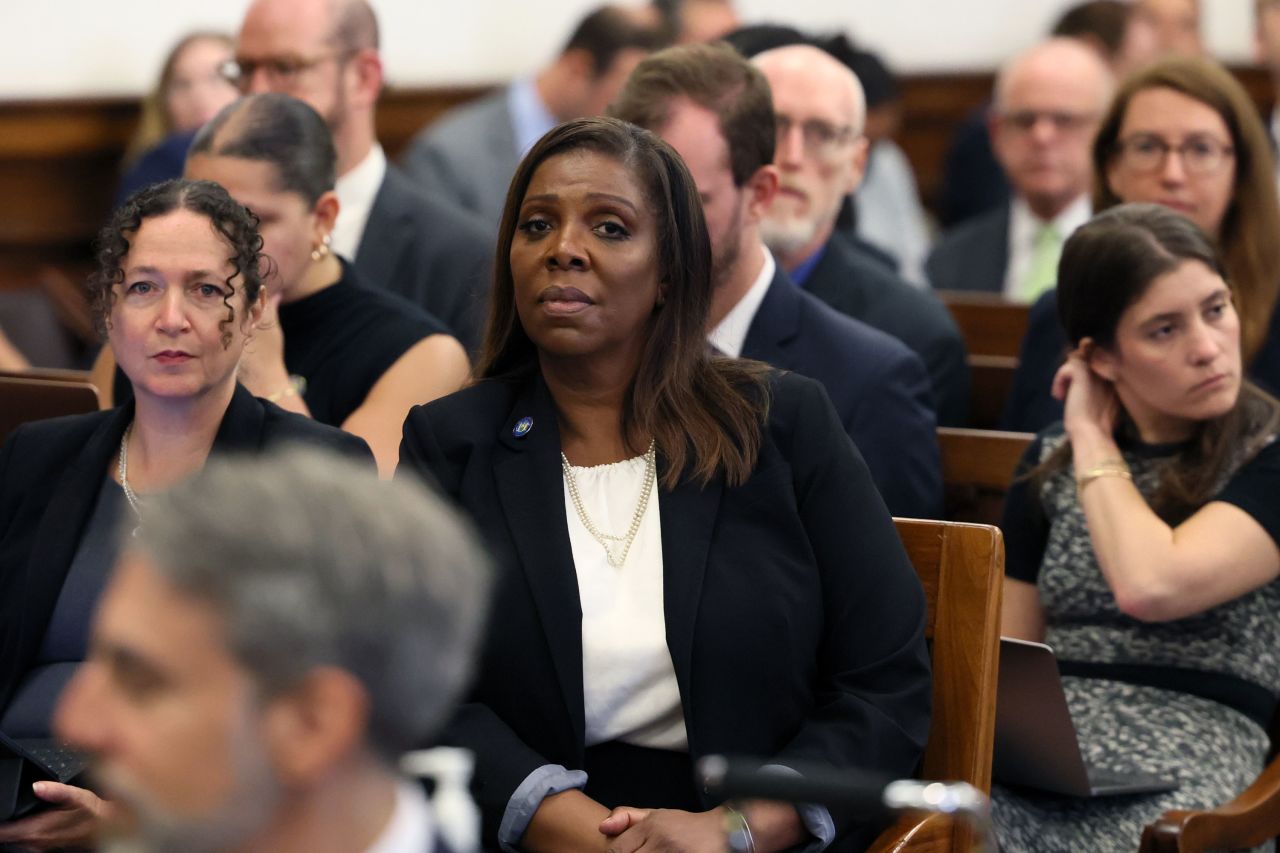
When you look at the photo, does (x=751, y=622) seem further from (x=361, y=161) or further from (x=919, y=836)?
(x=361, y=161)

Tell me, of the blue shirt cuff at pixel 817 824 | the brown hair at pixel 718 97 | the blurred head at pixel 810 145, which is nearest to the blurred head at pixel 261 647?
the blue shirt cuff at pixel 817 824

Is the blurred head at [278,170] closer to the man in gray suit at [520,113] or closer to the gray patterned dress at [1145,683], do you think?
the gray patterned dress at [1145,683]

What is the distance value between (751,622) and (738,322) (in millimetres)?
969

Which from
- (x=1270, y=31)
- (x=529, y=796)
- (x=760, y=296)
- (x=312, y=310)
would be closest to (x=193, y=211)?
(x=312, y=310)

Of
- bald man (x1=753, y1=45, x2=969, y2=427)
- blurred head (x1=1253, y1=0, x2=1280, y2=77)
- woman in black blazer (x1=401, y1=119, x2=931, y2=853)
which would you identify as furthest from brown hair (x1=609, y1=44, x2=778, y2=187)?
blurred head (x1=1253, y1=0, x2=1280, y2=77)

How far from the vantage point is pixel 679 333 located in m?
2.39

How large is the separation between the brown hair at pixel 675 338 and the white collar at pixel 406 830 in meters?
1.03

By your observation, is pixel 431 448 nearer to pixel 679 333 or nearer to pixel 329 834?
pixel 679 333

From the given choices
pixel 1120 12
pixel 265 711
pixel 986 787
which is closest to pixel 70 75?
pixel 1120 12

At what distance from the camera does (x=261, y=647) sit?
3.97 ft

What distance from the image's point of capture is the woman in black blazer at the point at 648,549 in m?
2.22

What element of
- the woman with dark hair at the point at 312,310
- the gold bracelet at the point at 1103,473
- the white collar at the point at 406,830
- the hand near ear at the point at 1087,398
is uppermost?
the woman with dark hair at the point at 312,310

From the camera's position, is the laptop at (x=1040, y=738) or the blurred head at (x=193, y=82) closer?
the laptop at (x=1040, y=738)

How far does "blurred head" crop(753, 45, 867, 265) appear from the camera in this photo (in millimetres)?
3809
